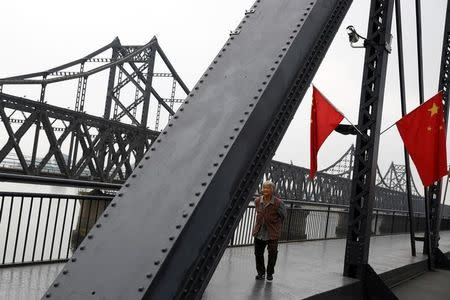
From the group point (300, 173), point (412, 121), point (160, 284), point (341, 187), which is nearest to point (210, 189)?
point (160, 284)

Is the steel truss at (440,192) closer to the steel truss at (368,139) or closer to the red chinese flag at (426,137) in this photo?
the red chinese flag at (426,137)

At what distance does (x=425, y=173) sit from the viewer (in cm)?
882

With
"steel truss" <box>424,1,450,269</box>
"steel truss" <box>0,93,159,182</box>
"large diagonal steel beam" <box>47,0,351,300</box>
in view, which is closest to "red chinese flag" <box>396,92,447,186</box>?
"steel truss" <box>424,1,450,269</box>

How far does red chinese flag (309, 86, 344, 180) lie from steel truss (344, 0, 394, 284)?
38 centimetres

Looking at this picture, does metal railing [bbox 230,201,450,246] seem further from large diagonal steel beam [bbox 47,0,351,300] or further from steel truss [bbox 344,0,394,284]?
large diagonal steel beam [bbox 47,0,351,300]

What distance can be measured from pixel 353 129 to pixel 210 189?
5.64 metres

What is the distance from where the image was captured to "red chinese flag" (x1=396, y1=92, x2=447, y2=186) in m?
8.60

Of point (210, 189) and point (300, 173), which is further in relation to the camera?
point (300, 173)

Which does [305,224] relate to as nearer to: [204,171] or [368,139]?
[368,139]

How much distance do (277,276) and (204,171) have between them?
5.24 meters

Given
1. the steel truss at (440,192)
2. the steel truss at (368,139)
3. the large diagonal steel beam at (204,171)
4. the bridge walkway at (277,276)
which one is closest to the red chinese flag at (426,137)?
the steel truss at (368,139)

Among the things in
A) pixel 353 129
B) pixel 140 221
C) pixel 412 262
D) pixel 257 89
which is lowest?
pixel 412 262

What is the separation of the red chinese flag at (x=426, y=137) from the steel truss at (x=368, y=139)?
37.4 inches

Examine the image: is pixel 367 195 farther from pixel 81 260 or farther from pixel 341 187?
pixel 341 187
